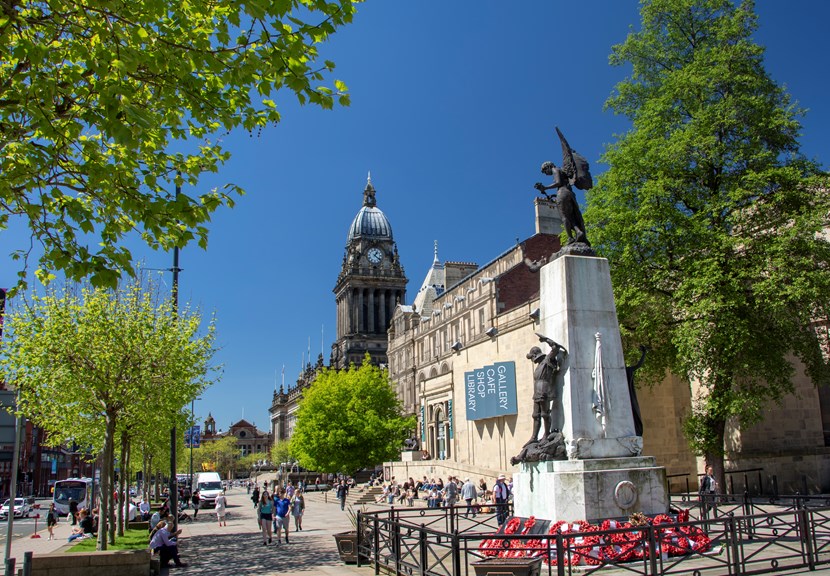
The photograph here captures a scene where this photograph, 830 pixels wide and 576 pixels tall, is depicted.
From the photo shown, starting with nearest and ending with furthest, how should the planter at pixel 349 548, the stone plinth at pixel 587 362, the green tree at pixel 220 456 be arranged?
the stone plinth at pixel 587 362 → the planter at pixel 349 548 → the green tree at pixel 220 456

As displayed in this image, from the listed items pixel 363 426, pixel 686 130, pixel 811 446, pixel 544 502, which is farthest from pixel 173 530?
pixel 363 426

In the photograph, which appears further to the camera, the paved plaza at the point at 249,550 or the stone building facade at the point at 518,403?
the stone building facade at the point at 518,403

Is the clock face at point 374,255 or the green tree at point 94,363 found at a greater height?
the clock face at point 374,255

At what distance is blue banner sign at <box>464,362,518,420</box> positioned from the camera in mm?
40750

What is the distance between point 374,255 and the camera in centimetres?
12875

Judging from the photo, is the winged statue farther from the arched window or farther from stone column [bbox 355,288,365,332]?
stone column [bbox 355,288,365,332]

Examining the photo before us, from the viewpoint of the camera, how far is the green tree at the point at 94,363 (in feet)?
71.0

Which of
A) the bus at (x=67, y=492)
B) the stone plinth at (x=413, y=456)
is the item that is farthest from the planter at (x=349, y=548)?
the bus at (x=67, y=492)

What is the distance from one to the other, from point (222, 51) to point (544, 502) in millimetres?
9303

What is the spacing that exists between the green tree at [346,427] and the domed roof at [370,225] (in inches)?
2737

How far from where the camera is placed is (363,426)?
59688 millimetres

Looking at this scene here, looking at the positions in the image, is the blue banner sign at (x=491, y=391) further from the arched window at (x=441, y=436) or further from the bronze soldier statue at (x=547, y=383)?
the bronze soldier statue at (x=547, y=383)

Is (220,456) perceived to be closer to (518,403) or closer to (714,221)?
(518,403)

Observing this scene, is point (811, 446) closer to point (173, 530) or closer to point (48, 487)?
point (173, 530)
